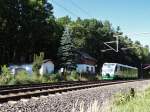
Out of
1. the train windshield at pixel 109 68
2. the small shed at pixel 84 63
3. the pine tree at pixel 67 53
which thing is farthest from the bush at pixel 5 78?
the small shed at pixel 84 63

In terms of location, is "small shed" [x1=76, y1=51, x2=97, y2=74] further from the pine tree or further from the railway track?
the railway track

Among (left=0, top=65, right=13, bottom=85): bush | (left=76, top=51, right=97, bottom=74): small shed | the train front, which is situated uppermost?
(left=76, top=51, right=97, bottom=74): small shed

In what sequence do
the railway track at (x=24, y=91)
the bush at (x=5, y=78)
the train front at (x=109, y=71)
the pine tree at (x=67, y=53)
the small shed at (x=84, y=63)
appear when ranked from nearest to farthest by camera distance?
the railway track at (x=24, y=91) < the bush at (x=5, y=78) < the train front at (x=109, y=71) < the pine tree at (x=67, y=53) < the small shed at (x=84, y=63)

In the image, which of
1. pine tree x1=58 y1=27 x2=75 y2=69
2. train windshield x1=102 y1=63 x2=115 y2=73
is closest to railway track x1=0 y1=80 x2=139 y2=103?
train windshield x1=102 y1=63 x2=115 y2=73

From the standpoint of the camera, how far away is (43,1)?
74938 mm

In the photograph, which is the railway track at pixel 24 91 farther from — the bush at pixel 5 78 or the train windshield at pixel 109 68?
the train windshield at pixel 109 68

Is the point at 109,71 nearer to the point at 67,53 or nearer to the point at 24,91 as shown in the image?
the point at 67,53

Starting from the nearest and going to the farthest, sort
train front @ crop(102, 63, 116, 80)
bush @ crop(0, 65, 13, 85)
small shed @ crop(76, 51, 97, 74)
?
bush @ crop(0, 65, 13, 85), train front @ crop(102, 63, 116, 80), small shed @ crop(76, 51, 97, 74)

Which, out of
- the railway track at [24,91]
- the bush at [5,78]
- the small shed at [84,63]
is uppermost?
the small shed at [84,63]

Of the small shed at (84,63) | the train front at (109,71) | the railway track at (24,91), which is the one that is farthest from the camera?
the small shed at (84,63)

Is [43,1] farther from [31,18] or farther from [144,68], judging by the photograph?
[144,68]

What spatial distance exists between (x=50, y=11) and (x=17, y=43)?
12423mm

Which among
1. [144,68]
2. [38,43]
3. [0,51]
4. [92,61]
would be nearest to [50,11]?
[38,43]

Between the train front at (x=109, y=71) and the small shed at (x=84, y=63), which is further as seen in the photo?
the small shed at (x=84, y=63)
